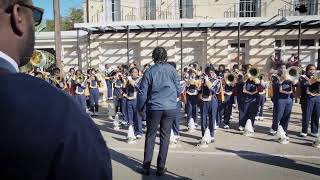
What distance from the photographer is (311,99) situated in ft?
29.9

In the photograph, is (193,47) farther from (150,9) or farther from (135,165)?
(135,165)

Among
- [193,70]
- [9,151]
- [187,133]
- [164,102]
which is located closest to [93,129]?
[9,151]

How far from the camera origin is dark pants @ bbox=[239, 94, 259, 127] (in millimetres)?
10062

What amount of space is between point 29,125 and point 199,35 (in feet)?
71.9

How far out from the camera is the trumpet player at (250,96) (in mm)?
10062

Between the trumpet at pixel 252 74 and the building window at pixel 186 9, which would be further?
the building window at pixel 186 9

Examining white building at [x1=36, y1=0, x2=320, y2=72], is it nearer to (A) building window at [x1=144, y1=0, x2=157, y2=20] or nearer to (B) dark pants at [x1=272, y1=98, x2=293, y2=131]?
(A) building window at [x1=144, y1=0, x2=157, y2=20]

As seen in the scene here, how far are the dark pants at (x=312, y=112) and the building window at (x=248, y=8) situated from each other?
49.3 ft

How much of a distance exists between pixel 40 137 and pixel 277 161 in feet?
21.9

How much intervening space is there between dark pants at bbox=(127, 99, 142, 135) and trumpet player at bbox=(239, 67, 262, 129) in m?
2.81

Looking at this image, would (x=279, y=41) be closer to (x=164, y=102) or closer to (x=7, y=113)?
(x=164, y=102)

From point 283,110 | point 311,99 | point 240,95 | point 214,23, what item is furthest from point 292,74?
point 214,23

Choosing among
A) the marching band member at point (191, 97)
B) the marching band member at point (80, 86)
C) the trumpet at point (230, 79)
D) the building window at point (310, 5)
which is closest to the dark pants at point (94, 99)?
the marching band member at point (80, 86)

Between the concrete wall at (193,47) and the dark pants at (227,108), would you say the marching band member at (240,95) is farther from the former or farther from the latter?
the concrete wall at (193,47)
